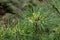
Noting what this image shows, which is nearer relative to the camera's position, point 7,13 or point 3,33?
point 3,33

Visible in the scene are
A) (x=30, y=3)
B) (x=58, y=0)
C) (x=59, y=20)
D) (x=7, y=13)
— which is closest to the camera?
(x=59, y=20)

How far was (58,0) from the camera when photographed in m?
2.80

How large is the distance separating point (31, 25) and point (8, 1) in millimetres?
1950

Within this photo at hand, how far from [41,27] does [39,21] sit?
0.08m

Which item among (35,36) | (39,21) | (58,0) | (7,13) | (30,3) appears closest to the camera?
(39,21)

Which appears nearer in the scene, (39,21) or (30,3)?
(39,21)

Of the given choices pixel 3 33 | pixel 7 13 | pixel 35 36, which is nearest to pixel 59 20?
pixel 35 36

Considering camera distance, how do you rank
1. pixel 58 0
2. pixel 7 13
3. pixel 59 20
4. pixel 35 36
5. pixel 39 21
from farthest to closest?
pixel 7 13 < pixel 58 0 < pixel 59 20 < pixel 35 36 < pixel 39 21

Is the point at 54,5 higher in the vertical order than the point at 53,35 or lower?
higher

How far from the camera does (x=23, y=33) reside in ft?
7.04

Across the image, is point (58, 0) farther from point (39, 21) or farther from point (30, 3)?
point (30, 3)

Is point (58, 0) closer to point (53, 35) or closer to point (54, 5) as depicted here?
point (54, 5)

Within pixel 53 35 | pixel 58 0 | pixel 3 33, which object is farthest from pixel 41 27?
pixel 58 0

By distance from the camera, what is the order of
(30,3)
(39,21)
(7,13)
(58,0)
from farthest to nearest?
(30,3), (7,13), (58,0), (39,21)
